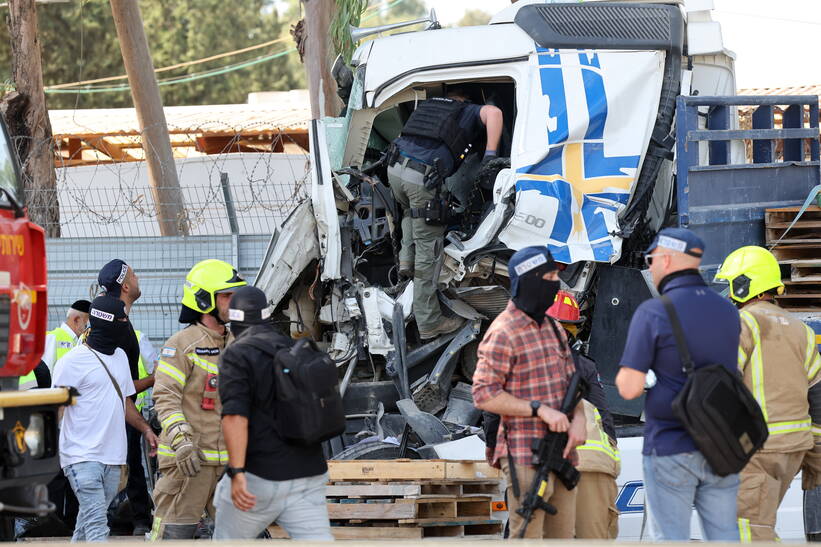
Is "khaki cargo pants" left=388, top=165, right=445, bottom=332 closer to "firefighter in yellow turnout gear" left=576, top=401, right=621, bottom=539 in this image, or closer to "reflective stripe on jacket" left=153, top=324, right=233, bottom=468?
"reflective stripe on jacket" left=153, top=324, right=233, bottom=468

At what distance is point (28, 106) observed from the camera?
1300cm

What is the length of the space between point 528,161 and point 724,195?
1.37 meters

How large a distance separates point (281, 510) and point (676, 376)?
6.02 feet

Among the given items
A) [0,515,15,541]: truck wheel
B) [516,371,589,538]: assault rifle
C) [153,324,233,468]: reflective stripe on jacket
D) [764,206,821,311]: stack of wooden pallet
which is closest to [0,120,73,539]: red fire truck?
[0,515,15,541]: truck wheel

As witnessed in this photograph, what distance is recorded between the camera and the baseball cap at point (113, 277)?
7.41 m

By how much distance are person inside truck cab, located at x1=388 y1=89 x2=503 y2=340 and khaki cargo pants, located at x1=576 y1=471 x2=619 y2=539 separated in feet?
8.27

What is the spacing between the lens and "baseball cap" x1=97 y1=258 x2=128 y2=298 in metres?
7.41

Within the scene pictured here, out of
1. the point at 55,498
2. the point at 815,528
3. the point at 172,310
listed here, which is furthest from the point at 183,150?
the point at 815,528

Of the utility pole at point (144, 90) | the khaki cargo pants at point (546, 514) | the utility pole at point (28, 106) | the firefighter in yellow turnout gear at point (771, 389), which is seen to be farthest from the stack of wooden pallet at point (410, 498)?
the utility pole at point (144, 90)

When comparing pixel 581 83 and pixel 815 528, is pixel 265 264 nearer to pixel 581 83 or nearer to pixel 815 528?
pixel 581 83

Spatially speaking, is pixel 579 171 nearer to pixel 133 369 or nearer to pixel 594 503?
pixel 594 503

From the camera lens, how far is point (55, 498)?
26.0ft

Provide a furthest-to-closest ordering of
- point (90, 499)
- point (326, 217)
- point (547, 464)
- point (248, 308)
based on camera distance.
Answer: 1. point (326, 217)
2. point (90, 499)
3. point (248, 308)
4. point (547, 464)

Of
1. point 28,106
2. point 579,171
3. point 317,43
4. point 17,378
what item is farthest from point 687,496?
point 28,106
